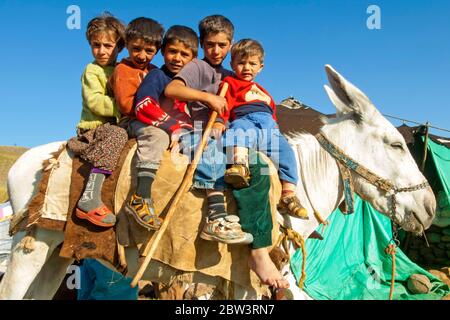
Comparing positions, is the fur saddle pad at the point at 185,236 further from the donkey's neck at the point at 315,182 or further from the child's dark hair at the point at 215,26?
the child's dark hair at the point at 215,26

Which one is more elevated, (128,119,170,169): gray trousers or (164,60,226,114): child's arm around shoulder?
(164,60,226,114): child's arm around shoulder

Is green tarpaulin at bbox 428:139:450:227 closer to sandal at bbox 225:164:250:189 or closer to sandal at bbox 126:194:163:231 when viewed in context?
sandal at bbox 225:164:250:189

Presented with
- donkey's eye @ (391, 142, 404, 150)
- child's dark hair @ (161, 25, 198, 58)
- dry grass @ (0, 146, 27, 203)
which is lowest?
dry grass @ (0, 146, 27, 203)

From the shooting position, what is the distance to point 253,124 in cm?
297

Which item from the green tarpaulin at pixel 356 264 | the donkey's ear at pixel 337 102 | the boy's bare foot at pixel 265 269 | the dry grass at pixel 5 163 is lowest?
the green tarpaulin at pixel 356 264

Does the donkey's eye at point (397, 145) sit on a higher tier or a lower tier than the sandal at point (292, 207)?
higher

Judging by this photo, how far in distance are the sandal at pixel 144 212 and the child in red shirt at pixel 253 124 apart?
1.93 ft

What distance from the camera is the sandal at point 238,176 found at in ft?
8.62

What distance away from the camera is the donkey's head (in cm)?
342

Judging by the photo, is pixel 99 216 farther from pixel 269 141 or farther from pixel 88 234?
pixel 269 141

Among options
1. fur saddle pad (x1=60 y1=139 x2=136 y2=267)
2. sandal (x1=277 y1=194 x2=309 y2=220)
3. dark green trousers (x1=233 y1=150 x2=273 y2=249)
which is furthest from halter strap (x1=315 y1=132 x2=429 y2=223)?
fur saddle pad (x1=60 y1=139 x2=136 y2=267)

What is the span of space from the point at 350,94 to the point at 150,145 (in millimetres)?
1954

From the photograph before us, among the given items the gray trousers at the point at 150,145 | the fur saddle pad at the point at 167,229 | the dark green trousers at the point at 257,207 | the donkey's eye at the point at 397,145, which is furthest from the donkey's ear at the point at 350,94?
the gray trousers at the point at 150,145

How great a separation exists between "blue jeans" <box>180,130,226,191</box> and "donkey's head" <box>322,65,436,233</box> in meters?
1.24
